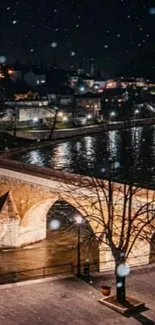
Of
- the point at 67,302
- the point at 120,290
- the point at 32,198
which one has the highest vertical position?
the point at 32,198

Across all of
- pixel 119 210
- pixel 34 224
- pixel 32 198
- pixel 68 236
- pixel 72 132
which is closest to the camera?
pixel 119 210

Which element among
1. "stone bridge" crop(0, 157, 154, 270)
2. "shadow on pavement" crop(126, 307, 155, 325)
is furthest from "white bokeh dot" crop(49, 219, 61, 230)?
"shadow on pavement" crop(126, 307, 155, 325)

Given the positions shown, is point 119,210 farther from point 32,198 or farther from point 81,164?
point 81,164

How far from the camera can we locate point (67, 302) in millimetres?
17766

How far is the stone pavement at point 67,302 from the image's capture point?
16469mm

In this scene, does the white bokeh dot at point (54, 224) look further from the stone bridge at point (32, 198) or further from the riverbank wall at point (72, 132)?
the riverbank wall at point (72, 132)

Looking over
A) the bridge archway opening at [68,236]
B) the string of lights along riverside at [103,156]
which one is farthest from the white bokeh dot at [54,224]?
the string of lights along riverside at [103,156]

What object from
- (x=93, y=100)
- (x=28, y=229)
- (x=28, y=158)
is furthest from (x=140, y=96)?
(x=28, y=229)

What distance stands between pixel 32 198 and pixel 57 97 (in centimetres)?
5816

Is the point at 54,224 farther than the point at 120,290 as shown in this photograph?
Yes

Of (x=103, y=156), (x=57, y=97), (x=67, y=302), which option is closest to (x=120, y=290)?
(x=67, y=302)

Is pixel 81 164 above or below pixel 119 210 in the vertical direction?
above

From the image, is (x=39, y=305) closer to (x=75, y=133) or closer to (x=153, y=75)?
(x=75, y=133)

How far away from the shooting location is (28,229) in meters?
34.3
